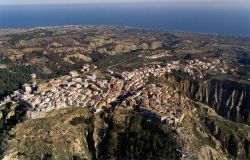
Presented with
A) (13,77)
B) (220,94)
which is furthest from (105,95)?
(13,77)

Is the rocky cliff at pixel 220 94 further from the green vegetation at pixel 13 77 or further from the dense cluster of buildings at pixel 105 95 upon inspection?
the green vegetation at pixel 13 77

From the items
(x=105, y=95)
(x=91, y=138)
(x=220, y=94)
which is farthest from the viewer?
(x=220, y=94)

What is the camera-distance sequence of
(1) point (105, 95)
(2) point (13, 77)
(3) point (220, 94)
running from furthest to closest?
(2) point (13, 77) → (3) point (220, 94) → (1) point (105, 95)

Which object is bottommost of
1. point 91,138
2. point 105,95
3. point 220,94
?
point 220,94

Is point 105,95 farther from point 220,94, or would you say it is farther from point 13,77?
point 13,77

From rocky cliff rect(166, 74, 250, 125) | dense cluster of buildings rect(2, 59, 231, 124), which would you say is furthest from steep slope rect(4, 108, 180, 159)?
rocky cliff rect(166, 74, 250, 125)

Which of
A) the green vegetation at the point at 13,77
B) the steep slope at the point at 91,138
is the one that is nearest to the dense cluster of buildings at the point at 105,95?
the steep slope at the point at 91,138

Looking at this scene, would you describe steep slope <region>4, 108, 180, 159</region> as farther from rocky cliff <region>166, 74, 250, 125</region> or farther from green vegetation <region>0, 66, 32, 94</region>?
green vegetation <region>0, 66, 32, 94</region>
